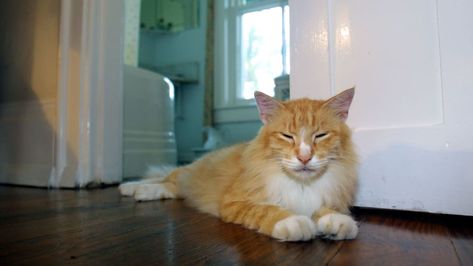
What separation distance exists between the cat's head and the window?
296 centimetres

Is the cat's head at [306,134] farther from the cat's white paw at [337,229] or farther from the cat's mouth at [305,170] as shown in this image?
the cat's white paw at [337,229]

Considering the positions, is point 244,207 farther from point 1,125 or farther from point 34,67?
point 1,125

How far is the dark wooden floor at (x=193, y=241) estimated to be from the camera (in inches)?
25.5

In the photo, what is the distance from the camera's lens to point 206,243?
2.48 feet

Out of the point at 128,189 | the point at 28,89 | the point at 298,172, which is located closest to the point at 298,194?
the point at 298,172

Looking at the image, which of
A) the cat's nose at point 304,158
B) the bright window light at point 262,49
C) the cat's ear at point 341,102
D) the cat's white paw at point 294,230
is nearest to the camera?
the cat's white paw at point 294,230

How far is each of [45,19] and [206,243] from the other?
197 cm

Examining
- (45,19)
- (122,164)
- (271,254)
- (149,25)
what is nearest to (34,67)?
(45,19)

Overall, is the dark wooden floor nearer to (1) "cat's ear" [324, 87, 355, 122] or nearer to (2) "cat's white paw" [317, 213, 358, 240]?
(2) "cat's white paw" [317, 213, 358, 240]

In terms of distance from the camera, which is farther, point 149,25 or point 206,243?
point 149,25

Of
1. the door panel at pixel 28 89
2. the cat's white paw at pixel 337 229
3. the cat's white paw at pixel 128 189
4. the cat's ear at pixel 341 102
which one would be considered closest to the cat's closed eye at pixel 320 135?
the cat's ear at pixel 341 102

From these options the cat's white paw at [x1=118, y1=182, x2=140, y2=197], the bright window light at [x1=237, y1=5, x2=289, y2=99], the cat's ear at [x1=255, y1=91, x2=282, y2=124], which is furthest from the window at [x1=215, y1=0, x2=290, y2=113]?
the cat's ear at [x1=255, y1=91, x2=282, y2=124]

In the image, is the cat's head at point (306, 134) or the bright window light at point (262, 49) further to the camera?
the bright window light at point (262, 49)

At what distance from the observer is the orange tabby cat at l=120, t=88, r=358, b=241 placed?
0.87 meters
